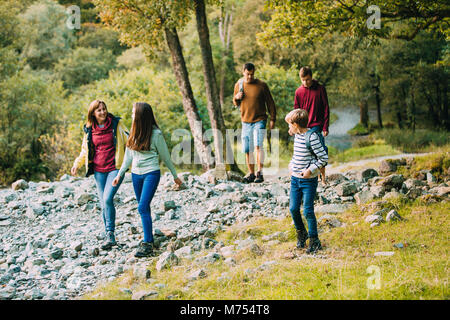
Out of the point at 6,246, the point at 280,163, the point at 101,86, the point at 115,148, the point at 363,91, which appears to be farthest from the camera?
the point at 363,91

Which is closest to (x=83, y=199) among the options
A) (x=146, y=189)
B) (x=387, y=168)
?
(x=146, y=189)

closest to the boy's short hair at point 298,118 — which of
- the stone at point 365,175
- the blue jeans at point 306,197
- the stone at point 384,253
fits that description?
the blue jeans at point 306,197

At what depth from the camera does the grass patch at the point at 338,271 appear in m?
3.96

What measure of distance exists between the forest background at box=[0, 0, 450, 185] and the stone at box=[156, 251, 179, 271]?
5828 mm

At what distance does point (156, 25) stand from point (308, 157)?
6.70 m

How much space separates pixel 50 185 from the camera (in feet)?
31.5

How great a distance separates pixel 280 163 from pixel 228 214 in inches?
506

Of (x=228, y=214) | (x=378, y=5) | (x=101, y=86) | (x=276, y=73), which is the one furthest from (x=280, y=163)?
(x=228, y=214)

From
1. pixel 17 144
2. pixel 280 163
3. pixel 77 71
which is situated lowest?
pixel 280 163

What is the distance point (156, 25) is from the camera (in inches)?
410

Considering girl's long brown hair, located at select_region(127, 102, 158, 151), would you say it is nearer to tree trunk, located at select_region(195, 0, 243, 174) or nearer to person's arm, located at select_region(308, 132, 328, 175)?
person's arm, located at select_region(308, 132, 328, 175)

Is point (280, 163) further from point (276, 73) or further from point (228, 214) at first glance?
point (228, 214)

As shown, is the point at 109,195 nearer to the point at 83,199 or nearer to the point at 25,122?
the point at 83,199

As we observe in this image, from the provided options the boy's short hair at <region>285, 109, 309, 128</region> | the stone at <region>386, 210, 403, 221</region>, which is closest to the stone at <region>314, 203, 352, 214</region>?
the stone at <region>386, 210, 403, 221</region>
